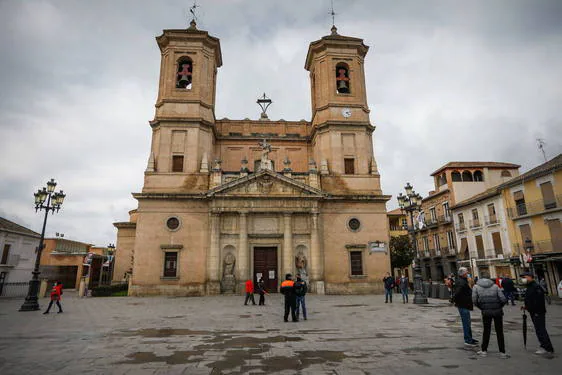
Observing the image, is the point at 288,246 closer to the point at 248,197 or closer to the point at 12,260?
the point at 248,197

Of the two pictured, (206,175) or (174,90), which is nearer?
(206,175)

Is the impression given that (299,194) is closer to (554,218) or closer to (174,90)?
(174,90)

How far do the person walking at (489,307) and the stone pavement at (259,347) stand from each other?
0.32 meters

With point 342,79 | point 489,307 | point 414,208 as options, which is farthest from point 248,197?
point 489,307

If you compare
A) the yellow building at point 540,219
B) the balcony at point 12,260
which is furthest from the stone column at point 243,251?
the balcony at point 12,260

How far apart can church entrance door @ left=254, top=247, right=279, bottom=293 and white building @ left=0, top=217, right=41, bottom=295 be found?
2001cm

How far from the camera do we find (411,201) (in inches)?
727

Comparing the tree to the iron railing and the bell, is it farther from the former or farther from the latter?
the iron railing

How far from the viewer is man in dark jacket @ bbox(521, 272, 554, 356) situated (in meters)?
6.51

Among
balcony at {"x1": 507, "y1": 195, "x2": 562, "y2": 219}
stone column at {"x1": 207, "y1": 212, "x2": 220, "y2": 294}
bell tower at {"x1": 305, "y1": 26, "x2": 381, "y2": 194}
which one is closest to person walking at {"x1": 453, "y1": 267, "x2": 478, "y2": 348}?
stone column at {"x1": 207, "y1": 212, "x2": 220, "y2": 294}

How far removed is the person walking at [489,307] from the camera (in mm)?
6508

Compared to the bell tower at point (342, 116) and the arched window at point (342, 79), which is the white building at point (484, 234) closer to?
the bell tower at point (342, 116)

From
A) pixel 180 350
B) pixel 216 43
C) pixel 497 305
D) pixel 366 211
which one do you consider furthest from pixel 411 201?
pixel 216 43

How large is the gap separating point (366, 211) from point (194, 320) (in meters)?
17.9
